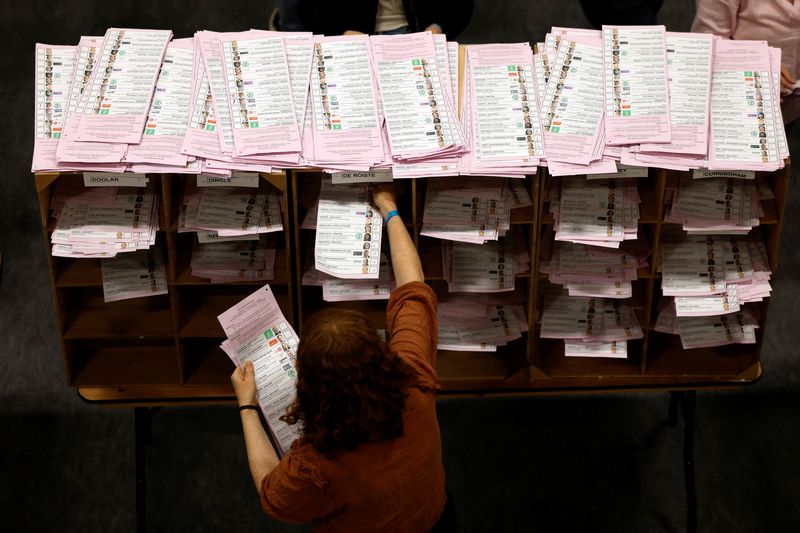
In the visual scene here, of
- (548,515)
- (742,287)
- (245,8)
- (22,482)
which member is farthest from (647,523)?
(245,8)

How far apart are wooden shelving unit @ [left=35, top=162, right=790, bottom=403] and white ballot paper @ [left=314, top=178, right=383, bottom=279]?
0.45 ft

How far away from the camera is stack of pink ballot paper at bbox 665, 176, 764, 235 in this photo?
3359 millimetres

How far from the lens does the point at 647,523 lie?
4191 mm

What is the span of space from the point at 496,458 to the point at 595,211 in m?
1.51

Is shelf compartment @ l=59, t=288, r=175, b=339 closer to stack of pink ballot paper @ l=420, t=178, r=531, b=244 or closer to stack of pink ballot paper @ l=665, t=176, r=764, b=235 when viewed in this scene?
stack of pink ballot paper @ l=420, t=178, r=531, b=244

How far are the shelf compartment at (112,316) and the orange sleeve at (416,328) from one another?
44.1 inches

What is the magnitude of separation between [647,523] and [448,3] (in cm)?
247

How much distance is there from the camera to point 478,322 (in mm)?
3682

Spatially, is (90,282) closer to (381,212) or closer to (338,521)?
(381,212)

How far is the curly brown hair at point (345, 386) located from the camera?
246 centimetres

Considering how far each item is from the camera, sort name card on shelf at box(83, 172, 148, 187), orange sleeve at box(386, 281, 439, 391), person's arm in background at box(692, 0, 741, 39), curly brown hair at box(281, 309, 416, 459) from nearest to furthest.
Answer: curly brown hair at box(281, 309, 416, 459) → orange sleeve at box(386, 281, 439, 391) → name card on shelf at box(83, 172, 148, 187) → person's arm in background at box(692, 0, 741, 39)

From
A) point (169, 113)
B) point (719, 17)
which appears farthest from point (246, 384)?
point (719, 17)

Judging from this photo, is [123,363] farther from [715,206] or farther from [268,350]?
[715,206]

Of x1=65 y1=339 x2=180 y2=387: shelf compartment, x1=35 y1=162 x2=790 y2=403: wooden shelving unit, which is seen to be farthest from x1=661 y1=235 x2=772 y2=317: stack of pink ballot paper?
x1=65 y1=339 x2=180 y2=387: shelf compartment
